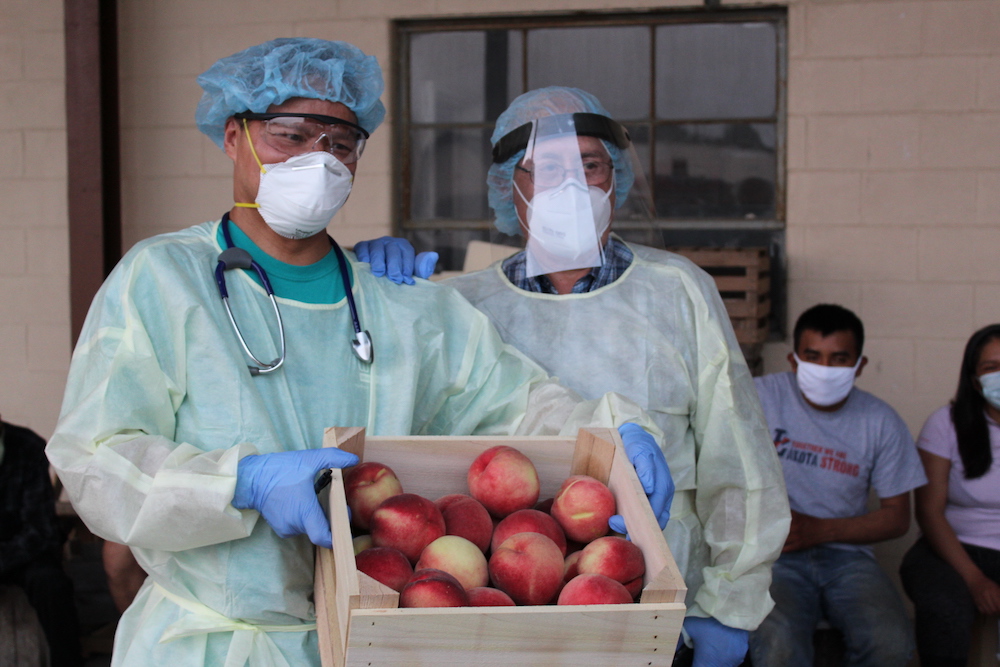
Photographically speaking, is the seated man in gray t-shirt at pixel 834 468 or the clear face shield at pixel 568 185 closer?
the clear face shield at pixel 568 185

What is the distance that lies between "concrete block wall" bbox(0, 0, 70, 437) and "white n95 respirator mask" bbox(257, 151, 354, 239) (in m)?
3.12

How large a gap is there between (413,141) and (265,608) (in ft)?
10.2

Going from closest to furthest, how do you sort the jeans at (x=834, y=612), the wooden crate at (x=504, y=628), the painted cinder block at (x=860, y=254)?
the wooden crate at (x=504, y=628)
the jeans at (x=834, y=612)
the painted cinder block at (x=860, y=254)

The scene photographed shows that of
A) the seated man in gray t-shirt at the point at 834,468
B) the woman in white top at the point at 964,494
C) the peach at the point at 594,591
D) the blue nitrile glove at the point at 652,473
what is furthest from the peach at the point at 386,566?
the woman in white top at the point at 964,494

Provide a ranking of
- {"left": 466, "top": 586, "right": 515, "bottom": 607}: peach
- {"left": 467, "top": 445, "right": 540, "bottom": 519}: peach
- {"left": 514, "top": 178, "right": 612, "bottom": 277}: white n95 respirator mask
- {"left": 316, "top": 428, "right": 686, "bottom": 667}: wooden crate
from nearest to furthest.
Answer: {"left": 316, "top": 428, "right": 686, "bottom": 667}: wooden crate, {"left": 466, "top": 586, "right": 515, "bottom": 607}: peach, {"left": 467, "top": 445, "right": 540, "bottom": 519}: peach, {"left": 514, "top": 178, "right": 612, "bottom": 277}: white n95 respirator mask

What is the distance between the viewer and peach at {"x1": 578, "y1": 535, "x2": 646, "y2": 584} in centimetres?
128

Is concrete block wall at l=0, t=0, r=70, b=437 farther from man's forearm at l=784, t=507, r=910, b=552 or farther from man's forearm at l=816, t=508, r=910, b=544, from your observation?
man's forearm at l=816, t=508, r=910, b=544

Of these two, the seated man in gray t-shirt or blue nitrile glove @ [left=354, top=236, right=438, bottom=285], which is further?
the seated man in gray t-shirt

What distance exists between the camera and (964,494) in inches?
139

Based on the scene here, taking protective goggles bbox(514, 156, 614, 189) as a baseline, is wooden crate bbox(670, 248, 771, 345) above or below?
below

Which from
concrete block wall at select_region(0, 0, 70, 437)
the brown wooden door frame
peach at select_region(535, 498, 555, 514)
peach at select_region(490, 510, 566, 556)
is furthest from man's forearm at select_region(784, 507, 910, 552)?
concrete block wall at select_region(0, 0, 70, 437)

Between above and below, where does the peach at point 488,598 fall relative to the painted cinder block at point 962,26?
below

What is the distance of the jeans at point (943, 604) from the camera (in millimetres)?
3217

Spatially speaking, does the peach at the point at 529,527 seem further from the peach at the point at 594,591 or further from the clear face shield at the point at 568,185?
the clear face shield at the point at 568,185
